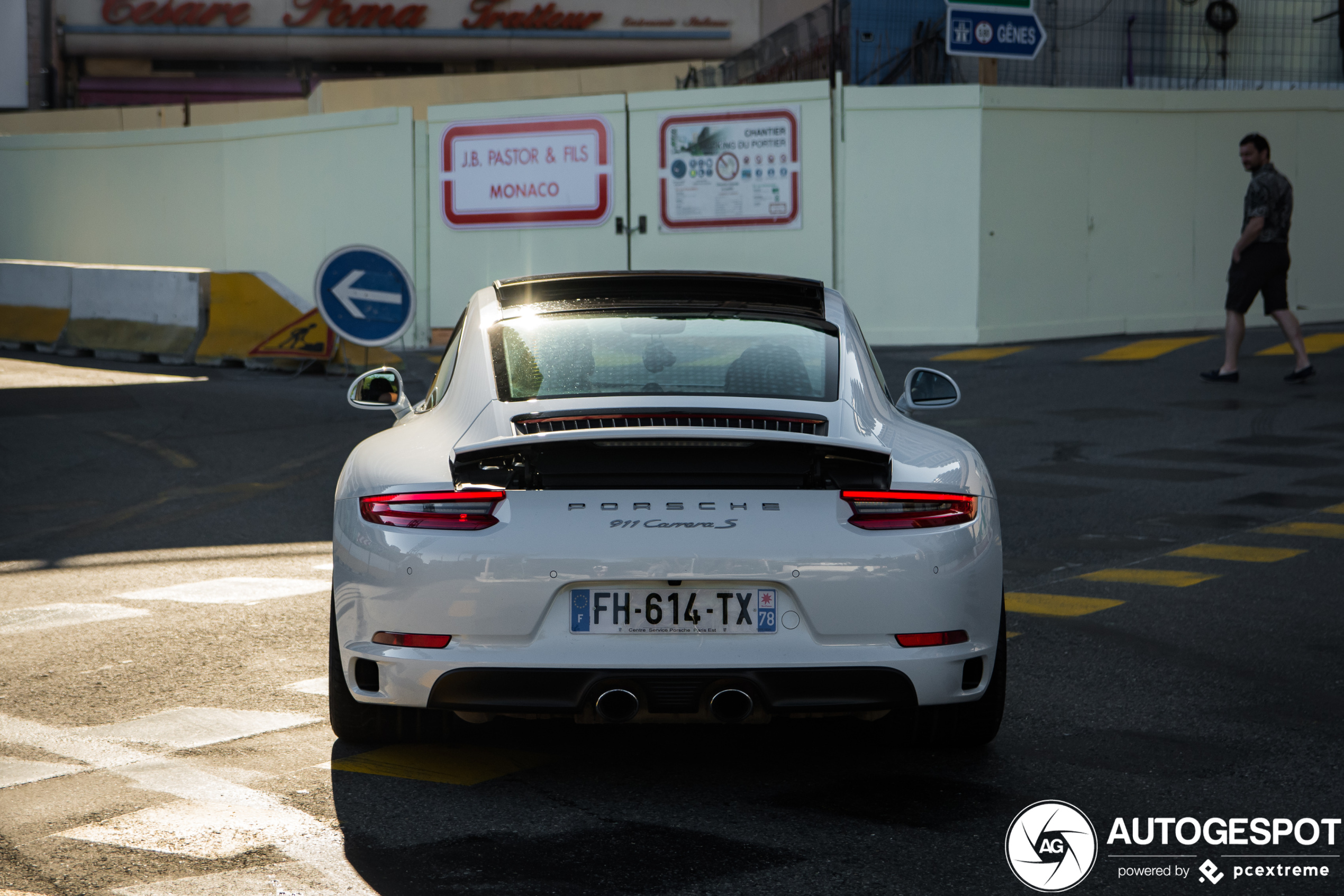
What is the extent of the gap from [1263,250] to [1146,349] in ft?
11.0

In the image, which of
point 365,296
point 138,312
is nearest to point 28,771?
point 365,296

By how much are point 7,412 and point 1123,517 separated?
30.9ft

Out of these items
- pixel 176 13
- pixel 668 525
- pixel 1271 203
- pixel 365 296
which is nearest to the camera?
pixel 668 525

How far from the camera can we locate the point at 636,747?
4691 mm

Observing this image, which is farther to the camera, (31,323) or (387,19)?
(387,19)

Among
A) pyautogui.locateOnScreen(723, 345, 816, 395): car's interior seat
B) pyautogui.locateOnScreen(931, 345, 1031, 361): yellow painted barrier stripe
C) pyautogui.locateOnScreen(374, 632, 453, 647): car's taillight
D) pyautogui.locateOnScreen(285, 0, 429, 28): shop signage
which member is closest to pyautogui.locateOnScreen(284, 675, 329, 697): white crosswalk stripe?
pyautogui.locateOnScreen(374, 632, 453, 647): car's taillight

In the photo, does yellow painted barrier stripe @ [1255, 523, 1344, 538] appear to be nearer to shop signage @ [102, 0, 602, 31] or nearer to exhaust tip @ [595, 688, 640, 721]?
exhaust tip @ [595, 688, 640, 721]

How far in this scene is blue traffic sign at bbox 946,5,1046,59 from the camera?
57.1 feet

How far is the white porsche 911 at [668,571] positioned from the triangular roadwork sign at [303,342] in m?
12.8

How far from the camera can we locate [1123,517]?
8.82m

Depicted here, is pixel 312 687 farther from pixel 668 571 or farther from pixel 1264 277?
pixel 1264 277

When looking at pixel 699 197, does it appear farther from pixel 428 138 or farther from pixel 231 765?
pixel 231 765

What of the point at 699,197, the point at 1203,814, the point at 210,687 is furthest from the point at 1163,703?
the point at 699,197

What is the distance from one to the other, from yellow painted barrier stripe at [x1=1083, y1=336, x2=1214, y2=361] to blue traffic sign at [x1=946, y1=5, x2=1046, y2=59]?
11.5 feet
